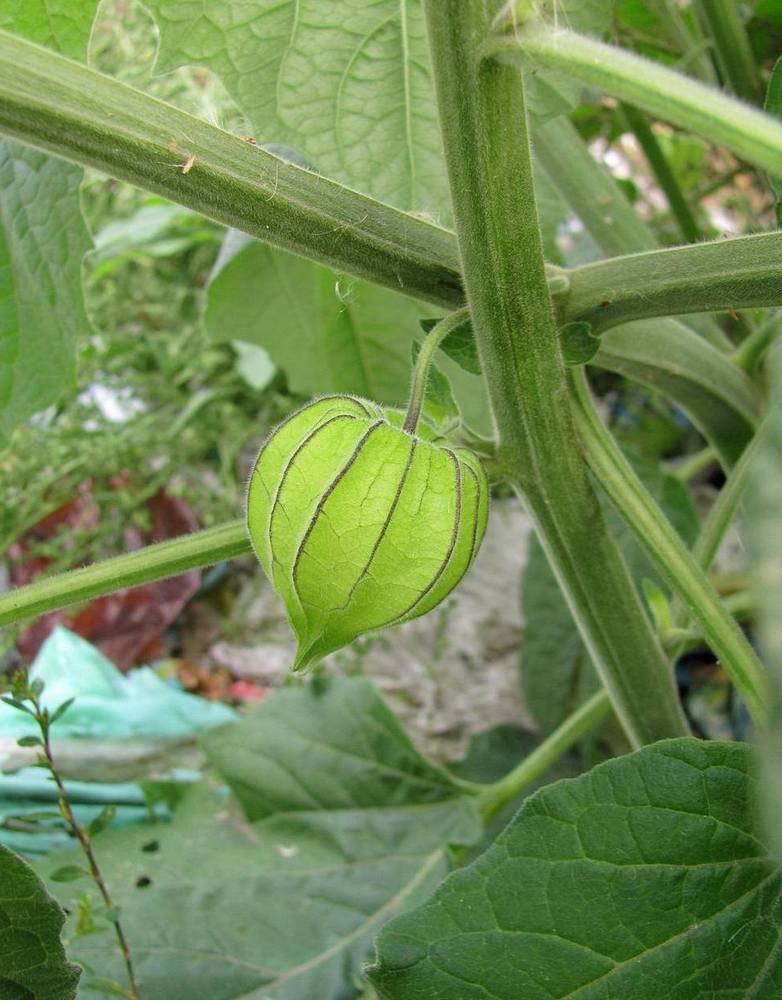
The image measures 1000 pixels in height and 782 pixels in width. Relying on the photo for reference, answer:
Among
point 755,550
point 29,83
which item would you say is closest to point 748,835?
point 755,550

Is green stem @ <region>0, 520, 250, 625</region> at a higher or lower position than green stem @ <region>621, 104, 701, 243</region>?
lower

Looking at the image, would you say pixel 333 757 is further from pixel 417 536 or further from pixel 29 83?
pixel 29 83

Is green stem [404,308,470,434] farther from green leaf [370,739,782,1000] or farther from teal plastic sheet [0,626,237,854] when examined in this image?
teal plastic sheet [0,626,237,854]

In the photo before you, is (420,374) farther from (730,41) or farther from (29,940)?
(730,41)

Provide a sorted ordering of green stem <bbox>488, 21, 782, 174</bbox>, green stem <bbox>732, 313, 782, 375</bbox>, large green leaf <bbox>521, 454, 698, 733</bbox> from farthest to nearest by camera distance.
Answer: large green leaf <bbox>521, 454, 698, 733</bbox> < green stem <bbox>732, 313, 782, 375</bbox> < green stem <bbox>488, 21, 782, 174</bbox>

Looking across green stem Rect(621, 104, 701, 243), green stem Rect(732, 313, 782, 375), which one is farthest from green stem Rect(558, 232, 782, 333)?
green stem Rect(621, 104, 701, 243)

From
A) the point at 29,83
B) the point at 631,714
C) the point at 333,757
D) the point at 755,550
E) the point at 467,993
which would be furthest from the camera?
the point at 333,757
